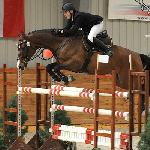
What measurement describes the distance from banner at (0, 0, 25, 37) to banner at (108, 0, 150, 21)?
212 centimetres

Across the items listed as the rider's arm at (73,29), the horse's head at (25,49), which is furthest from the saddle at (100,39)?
the horse's head at (25,49)

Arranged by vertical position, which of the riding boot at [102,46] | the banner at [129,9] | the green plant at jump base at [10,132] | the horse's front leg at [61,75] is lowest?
the green plant at jump base at [10,132]

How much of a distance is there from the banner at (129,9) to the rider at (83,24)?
4.64m

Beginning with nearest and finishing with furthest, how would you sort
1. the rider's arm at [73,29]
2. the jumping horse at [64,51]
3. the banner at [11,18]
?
1. the rider's arm at [73,29]
2. the jumping horse at [64,51]
3. the banner at [11,18]

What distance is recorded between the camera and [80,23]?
913 centimetres

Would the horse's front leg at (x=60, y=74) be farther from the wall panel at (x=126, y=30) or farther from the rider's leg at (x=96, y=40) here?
the wall panel at (x=126, y=30)

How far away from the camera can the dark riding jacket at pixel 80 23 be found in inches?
357

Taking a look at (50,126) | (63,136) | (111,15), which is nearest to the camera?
(63,136)

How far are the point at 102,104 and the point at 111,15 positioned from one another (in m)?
2.09

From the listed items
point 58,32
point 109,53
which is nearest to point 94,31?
point 109,53

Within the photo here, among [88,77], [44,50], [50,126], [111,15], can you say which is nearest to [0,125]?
[50,126]

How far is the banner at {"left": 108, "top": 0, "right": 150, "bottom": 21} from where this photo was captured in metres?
14.1

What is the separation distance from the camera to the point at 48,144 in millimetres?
8492

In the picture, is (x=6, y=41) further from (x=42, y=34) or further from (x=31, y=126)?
(x=42, y=34)
